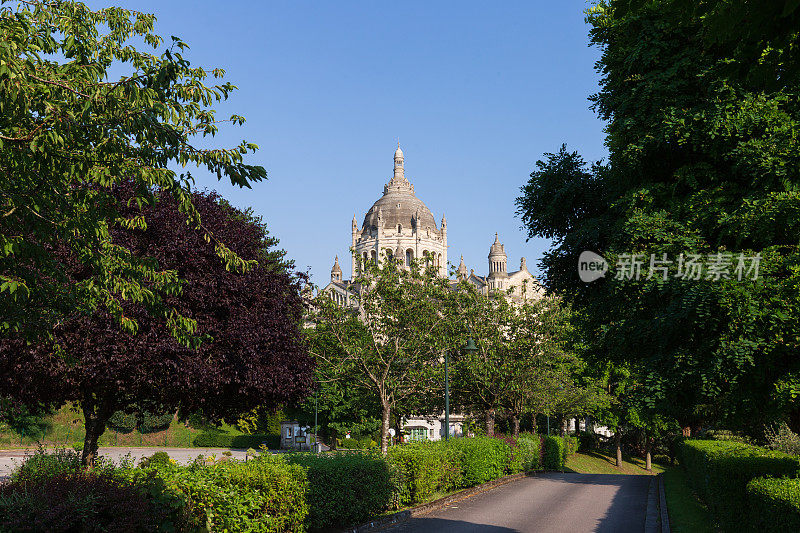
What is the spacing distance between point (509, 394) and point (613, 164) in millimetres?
21872

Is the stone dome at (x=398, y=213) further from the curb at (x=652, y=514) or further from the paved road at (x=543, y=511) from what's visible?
the curb at (x=652, y=514)

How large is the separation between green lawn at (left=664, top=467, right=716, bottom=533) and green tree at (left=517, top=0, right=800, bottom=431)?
2627 mm

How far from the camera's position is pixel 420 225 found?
13712cm

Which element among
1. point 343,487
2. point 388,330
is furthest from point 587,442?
point 343,487

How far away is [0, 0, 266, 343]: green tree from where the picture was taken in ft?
22.2

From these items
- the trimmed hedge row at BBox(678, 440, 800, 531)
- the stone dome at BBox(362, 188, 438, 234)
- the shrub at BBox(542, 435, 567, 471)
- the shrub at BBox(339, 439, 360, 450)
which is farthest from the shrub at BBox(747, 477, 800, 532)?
the stone dome at BBox(362, 188, 438, 234)

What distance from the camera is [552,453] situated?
38031mm

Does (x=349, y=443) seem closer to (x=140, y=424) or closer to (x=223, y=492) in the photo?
(x=140, y=424)

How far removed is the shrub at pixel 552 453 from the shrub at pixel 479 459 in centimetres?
1180

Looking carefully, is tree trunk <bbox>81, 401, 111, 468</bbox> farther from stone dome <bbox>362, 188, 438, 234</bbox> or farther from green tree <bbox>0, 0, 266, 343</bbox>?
stone dome <bbox>362, 188, 438, 234</bbox>

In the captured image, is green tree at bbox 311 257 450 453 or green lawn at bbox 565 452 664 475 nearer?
green tree at bbox 311 257 450 453

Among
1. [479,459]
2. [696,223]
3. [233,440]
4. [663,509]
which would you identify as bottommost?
[233,440]

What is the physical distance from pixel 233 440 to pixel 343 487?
54620 millimetres

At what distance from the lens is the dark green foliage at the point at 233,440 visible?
63375 millimetres
